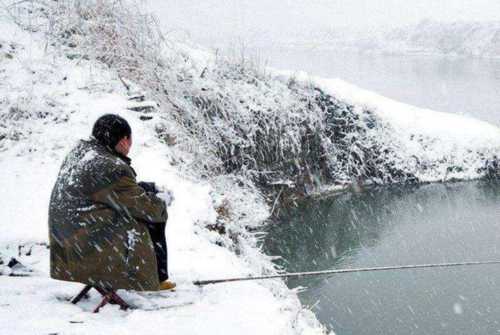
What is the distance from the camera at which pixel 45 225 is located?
5062mm

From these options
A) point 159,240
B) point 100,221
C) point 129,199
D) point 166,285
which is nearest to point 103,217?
point 100,221

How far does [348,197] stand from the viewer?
1781cm

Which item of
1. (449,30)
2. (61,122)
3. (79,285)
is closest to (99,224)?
(79,285)

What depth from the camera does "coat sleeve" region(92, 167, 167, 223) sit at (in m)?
3.02

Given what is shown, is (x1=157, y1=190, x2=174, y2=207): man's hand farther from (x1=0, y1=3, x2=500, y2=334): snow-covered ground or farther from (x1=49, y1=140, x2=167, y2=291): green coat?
(x1=0, y1=3, x2=500, y2=334): snow-covered ground

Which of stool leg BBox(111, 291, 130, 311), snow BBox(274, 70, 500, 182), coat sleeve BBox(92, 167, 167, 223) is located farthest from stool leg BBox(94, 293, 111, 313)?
snow BBox(274, 70, 500, 182)

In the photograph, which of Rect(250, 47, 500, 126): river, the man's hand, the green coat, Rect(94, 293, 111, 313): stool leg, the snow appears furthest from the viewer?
Rect(250, 47, 500, 126): river

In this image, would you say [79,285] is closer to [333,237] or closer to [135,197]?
[135,197]

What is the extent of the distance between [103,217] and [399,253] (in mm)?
11426

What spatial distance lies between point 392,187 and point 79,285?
17.3 meters

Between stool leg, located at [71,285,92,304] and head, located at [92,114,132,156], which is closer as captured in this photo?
head, located at [92,114,132,156]

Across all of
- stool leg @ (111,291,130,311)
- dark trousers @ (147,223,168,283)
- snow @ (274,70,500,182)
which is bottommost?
A: snow @ (274,70,500,182)

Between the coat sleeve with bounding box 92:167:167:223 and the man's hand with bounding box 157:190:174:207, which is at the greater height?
the coat sleeve with bounding box 92:167:167:223

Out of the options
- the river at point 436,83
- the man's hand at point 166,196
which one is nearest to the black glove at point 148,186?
the man's hand at point 166,196
